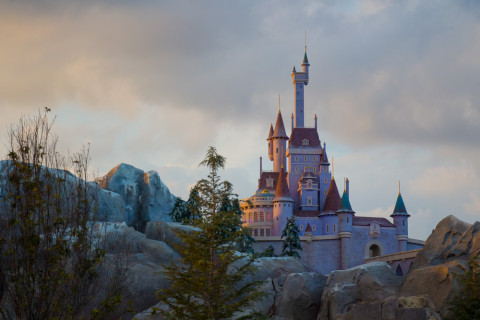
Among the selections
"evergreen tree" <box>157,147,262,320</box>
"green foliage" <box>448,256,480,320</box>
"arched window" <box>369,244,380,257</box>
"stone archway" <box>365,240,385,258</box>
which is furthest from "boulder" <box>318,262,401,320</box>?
"arched window" <box>369,244,380,257</box>

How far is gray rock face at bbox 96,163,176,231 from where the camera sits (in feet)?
210

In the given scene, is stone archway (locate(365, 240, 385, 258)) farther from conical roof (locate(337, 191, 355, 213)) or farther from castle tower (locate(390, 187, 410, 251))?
conical roof (locate(337, 191, 355, 213))

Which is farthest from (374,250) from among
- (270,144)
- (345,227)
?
(270,144)

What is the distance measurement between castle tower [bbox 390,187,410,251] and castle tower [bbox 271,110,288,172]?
18.9 m

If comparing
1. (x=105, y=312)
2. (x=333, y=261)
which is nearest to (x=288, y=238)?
(x=333, y=261)

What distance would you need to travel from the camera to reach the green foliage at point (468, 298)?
2680 cm

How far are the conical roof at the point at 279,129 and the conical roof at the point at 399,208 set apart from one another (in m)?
20.2

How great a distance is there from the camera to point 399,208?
2714 inches

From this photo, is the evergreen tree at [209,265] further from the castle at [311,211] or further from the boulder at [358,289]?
the castle at [311,211]

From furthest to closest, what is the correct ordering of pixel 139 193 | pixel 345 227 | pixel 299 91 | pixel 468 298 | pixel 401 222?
pixel 299 91 < pixel 401 222 < pixel 345 227 < pixel 139 193 < pixel 468 298

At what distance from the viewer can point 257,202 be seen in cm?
7512

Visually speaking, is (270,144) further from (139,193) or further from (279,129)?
(139,193)

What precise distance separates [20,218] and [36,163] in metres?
1.50

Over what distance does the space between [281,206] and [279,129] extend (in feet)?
48.0
